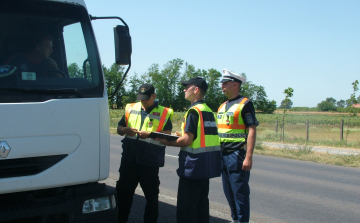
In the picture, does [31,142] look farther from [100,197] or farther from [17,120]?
[100,197]

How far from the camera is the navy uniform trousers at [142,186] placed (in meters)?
4.13

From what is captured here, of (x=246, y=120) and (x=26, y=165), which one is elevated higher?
(x=246, y=120)

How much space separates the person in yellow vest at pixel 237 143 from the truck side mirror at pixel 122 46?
1.38 metres

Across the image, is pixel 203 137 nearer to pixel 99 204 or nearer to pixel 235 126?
pixel 235 126

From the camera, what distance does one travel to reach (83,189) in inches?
122

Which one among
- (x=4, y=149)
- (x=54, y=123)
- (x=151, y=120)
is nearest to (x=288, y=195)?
(x=151, y=120)

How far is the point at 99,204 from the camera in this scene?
312 cm

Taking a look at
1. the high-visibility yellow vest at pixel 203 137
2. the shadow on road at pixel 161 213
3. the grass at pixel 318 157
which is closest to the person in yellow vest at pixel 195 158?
the high-visibility yellow vest at pixel 203 137

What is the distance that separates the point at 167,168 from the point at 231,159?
5055 mm

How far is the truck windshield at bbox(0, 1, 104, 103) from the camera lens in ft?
9.51

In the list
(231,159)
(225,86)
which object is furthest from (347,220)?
(225,86)

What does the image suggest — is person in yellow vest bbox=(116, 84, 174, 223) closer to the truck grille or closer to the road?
the road

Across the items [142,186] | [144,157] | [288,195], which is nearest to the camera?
[144,157]

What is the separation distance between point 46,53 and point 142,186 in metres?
1.91
